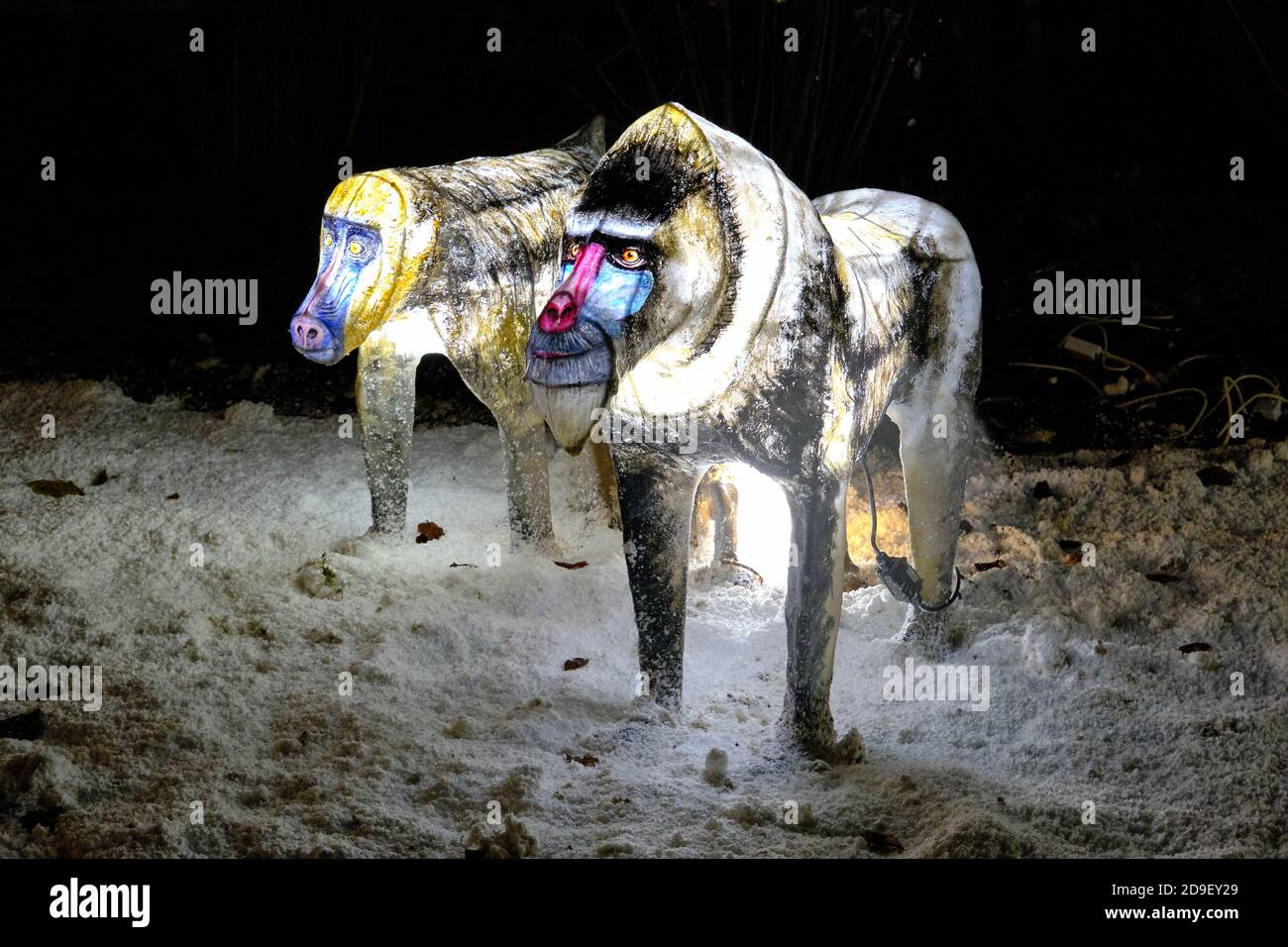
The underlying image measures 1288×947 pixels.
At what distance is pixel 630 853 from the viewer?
10.1ft

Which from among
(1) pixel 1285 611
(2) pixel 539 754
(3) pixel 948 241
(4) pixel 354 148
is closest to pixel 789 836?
(2) pixel 539 754

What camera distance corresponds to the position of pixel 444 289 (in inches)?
169

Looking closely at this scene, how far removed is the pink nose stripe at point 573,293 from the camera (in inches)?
Answer: 119

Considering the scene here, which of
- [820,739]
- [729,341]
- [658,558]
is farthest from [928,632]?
[729,341]

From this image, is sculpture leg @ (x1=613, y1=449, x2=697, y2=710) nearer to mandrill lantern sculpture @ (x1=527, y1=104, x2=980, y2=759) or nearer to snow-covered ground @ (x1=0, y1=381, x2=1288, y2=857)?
mandrill lantern sculpture @ (x1=527, y1=104, x2=980, y2=759)

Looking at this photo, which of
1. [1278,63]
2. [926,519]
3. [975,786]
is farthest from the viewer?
[1278,63]

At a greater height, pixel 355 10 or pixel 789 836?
pixel 355 10

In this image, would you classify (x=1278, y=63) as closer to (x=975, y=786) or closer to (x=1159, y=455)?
(x=1159, y=455)

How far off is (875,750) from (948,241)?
1.40m

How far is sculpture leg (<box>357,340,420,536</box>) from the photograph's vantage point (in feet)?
15.0

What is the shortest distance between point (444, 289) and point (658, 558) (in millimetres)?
1282

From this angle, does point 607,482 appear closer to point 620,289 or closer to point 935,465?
point 935,465

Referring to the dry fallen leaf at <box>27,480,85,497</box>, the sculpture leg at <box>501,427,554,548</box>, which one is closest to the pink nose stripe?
the sculpture leg at <box>501,427,554,548</box>

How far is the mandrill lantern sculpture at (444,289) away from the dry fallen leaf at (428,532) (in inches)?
3.3
